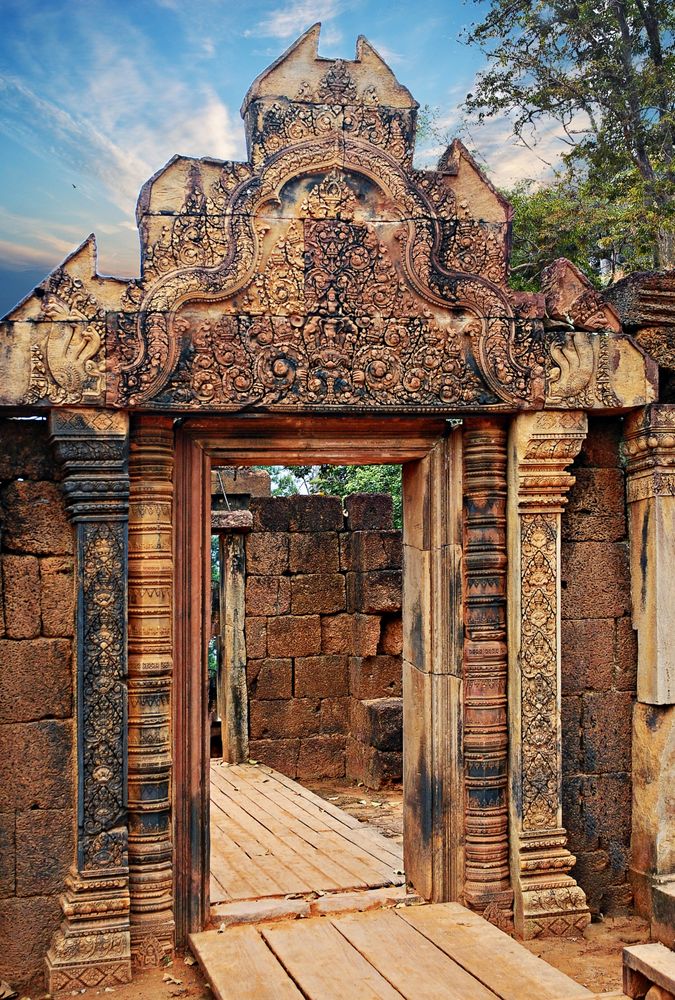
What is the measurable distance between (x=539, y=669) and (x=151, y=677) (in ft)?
6.29

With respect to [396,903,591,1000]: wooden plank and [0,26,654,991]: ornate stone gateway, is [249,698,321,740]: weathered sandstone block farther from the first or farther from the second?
[396,903,591,1000]: wooden plank

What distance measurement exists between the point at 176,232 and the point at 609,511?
2641 mm

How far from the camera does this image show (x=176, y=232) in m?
4.86

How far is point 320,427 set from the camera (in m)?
5.18

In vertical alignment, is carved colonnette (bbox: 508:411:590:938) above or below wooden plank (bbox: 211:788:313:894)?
above

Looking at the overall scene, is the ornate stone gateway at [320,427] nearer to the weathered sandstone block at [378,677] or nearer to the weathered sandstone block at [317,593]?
the weathered sandstone block at [378,677]

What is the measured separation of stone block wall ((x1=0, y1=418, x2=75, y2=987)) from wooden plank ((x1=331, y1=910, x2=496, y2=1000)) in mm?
1387

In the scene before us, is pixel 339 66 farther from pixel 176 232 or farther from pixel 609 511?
pixel 609 511

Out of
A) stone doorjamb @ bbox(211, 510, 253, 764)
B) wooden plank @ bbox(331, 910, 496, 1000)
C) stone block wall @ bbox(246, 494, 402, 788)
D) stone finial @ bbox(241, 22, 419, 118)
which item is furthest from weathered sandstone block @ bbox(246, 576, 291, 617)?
stone finial @ bbox(241, 22, 419, 118)

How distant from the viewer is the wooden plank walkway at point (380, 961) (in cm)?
420

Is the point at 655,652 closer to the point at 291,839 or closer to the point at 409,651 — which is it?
the point at 409,651

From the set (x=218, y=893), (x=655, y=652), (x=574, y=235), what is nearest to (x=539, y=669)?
(x=655, y=652)

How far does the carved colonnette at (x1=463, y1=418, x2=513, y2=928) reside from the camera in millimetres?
5242

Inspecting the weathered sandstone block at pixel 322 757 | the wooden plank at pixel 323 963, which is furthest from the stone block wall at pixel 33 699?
the weathered sandstone block at pixel 322 757
